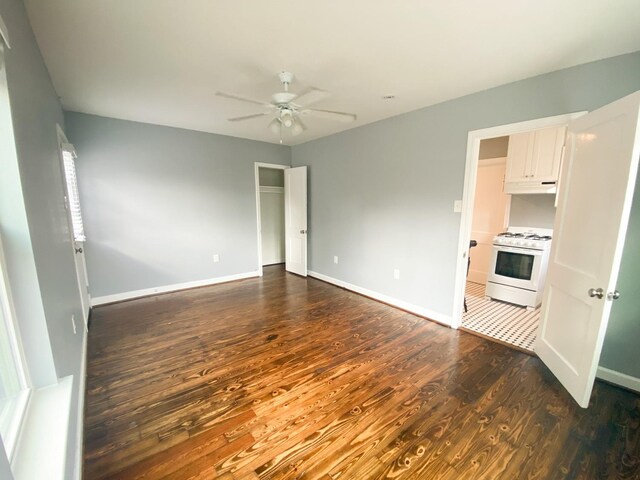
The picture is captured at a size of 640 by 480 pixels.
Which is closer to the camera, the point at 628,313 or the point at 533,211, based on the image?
the point at 628,313

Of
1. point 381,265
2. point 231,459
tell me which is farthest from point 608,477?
point 381,265

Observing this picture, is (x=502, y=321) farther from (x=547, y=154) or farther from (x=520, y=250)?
(x=547, y=154)

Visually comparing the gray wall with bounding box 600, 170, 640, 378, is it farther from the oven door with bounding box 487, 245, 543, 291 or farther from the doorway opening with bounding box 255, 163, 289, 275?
the doorway opening with bounding box 255, 163, 289, 275

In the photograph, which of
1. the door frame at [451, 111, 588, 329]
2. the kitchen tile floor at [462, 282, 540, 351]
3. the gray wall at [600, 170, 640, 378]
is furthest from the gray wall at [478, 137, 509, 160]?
the gray wall at [600, 170, 640, 378]

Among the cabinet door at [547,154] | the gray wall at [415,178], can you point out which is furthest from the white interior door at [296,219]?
the cabinet door at [547,154]

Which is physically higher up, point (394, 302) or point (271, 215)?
point (271, 215)

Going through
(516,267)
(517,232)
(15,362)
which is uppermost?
(517,232)

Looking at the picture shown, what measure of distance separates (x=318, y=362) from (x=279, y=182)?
173 inches

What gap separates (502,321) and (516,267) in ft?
2.83

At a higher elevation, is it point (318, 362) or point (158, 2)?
point (158, 2)

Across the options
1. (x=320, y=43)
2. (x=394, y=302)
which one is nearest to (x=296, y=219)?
(x=394, y=302)

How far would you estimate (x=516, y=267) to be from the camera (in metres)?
3.53

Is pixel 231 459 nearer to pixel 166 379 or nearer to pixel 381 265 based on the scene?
pixel 166 379

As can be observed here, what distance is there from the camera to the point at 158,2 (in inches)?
56.4
